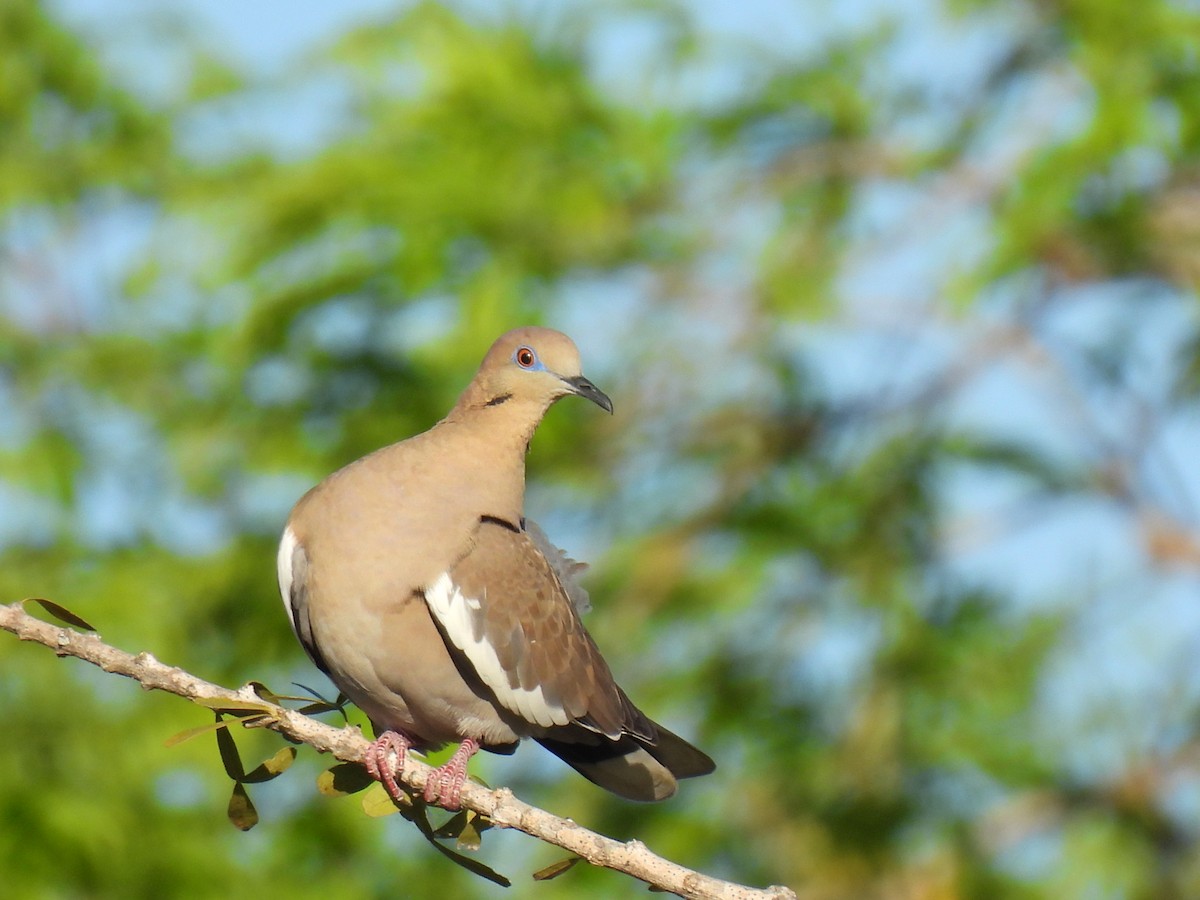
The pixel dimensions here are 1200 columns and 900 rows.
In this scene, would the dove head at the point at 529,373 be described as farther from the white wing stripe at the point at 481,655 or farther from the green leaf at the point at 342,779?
the green leaf at the point at 342,779

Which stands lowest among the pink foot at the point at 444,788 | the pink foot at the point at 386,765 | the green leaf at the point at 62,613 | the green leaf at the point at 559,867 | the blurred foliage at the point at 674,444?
the green leaf at the point at 559,867

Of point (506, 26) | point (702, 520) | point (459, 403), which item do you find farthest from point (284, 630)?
point (459, 403)

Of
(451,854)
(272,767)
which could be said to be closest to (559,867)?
(451,854)

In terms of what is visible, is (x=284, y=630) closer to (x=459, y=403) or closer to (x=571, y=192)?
(x=571, y=192)

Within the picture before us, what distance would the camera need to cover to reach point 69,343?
8547mm

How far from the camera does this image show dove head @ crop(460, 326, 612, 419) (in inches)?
134

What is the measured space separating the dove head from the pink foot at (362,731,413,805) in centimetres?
91

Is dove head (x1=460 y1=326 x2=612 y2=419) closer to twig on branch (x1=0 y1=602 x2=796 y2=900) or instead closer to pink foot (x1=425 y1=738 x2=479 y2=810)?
pink foot (x1=425 y1=738 x2=479 y2=810)

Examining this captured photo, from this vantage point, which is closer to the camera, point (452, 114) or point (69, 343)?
point (452, 114)

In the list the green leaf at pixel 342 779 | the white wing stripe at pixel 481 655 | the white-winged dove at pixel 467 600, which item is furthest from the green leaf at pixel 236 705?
the white wing stripe at pixel 481 655

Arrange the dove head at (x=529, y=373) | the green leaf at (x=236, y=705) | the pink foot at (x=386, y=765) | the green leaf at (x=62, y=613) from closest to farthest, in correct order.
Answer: the green leaf at (x=62, y=613) < the green leaf at (x=236, y=705) < the pink foot at (x=386, y=765) < the dove head at (x=529, y=373)

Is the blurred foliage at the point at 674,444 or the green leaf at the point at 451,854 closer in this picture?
the green leaf at the point at 451,854

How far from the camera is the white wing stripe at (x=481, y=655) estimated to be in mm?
3166

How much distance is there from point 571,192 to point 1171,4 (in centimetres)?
272
